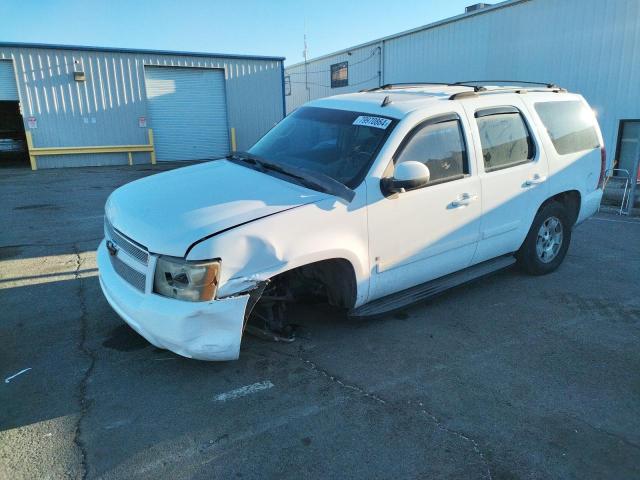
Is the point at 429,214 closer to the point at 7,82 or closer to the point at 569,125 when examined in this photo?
the point at 569,125

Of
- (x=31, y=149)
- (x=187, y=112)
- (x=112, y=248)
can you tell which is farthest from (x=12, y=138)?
(x=112, y=248)

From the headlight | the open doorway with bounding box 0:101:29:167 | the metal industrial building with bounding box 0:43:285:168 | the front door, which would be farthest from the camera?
the open doorway with bounding box 0:101:29:167

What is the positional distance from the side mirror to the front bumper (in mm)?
1363

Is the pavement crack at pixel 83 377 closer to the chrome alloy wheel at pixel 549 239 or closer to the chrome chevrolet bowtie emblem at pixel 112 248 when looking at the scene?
the chrome chevrolet bowtie emblem at pixel 112 248

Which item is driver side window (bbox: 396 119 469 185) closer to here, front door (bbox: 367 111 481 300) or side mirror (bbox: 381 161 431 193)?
front door (bbox: 367 111 481 300)

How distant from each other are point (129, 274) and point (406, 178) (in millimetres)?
2077

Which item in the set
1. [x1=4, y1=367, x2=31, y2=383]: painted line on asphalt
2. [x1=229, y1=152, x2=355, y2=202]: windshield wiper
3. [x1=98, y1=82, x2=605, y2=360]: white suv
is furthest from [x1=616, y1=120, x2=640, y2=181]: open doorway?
[x1=4, y1=367, x2=31, y2=383]: painted line on asphalt

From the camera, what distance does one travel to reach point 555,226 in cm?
537

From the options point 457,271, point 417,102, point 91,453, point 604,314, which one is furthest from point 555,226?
point 91,453

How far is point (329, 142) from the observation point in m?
4.09

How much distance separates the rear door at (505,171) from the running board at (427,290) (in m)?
0.12

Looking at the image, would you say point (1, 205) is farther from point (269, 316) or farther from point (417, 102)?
point (417, 102)

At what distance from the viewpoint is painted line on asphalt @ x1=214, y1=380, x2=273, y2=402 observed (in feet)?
10.3

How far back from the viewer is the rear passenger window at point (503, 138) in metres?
4.38
